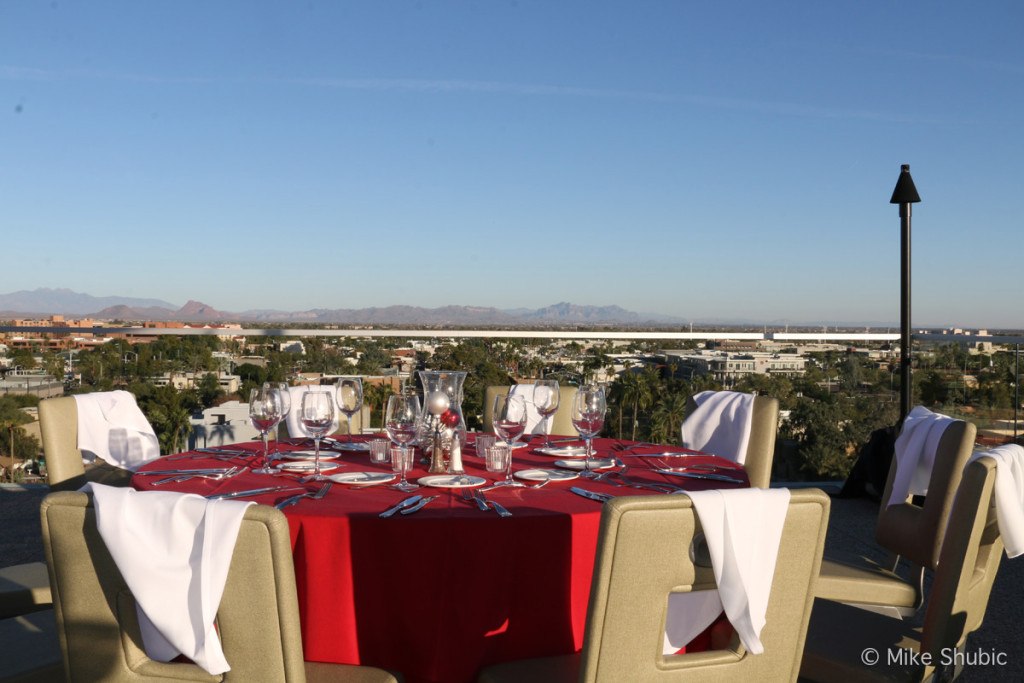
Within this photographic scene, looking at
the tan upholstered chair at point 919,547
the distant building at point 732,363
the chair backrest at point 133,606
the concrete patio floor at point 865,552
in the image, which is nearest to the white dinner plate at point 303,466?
the concrete patio floor at point 865,552

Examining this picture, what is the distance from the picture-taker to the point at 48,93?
13.8m

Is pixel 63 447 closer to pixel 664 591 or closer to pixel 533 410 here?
pixel 533 410

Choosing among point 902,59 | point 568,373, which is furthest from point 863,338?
point 902,59

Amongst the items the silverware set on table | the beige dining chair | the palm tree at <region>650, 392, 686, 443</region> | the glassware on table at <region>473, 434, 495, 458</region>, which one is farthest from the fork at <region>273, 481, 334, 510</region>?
the palm tree at <region>650, 392, 686, 443</region>

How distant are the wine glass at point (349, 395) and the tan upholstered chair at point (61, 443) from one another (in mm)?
1092

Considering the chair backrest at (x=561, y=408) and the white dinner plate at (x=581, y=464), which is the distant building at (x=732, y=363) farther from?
the white dinner plate at (x=581, y=464)

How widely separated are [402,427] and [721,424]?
5.64 ft

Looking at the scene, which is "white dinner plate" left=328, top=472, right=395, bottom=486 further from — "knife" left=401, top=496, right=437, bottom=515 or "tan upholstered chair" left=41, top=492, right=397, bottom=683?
"tan upholstered chair" left=41, top=492, right=397, bottom=683

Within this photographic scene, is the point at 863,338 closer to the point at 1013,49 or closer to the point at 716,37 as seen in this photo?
the point at 716,37

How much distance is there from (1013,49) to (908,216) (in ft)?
24.7

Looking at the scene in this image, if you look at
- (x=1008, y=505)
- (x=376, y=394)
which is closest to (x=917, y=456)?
(x=1008, y=505)

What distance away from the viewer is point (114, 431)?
10.5 feet

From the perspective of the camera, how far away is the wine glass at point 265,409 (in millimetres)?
2352

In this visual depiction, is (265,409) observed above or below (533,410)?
above
